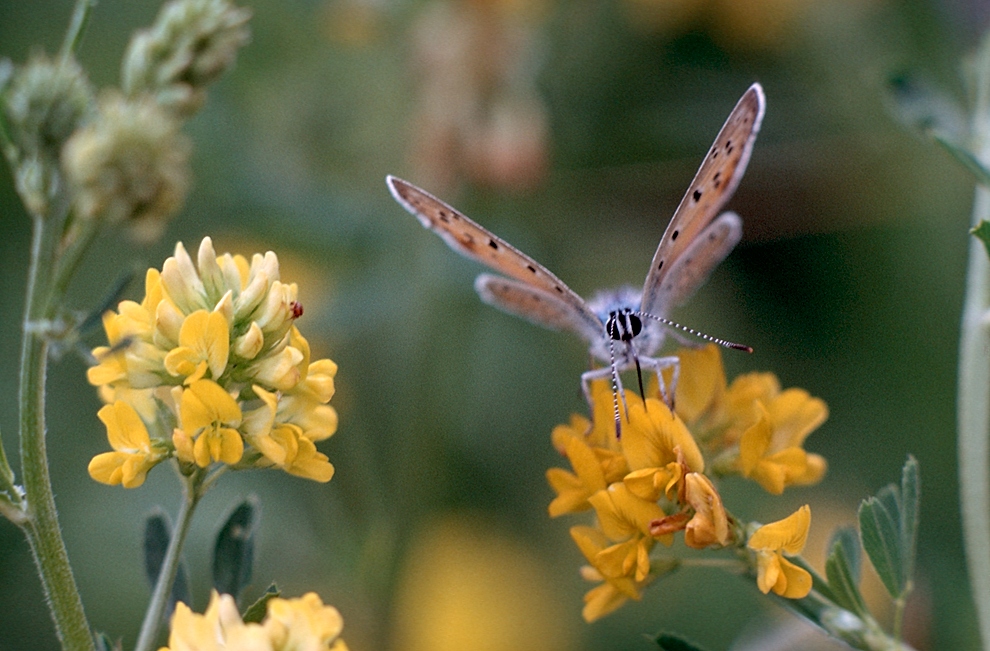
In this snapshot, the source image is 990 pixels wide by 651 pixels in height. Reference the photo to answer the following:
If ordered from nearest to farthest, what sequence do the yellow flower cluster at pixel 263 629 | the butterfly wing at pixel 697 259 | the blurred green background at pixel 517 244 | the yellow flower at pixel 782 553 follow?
1. the yellow flower cluster at pixel 263 629
2. the yellow flower at pixel 782 553
3. the butterfly wing at pixel 697 259
4. the blurred green background at pixel 517 244

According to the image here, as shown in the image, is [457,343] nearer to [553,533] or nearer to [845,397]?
[553,533]

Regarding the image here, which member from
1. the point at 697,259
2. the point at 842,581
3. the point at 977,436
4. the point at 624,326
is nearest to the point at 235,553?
the point at 624,326

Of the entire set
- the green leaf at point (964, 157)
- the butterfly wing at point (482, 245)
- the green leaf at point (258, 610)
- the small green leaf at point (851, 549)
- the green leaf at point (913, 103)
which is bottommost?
the green leaf at point (258, 610)

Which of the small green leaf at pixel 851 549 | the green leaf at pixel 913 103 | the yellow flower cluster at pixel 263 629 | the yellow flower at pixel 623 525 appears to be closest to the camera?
the yellow flower cluster at pixel 263 629

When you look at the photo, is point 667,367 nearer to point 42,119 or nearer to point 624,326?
point 624,326

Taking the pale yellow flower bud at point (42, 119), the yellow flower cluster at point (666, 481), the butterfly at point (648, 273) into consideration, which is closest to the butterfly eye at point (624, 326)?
the butterfly at point (648, 273)

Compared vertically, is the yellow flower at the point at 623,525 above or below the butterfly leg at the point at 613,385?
below

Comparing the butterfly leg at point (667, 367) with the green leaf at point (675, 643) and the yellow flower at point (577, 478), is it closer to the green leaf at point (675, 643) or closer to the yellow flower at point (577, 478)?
the yellow flower at point (577, 478)
